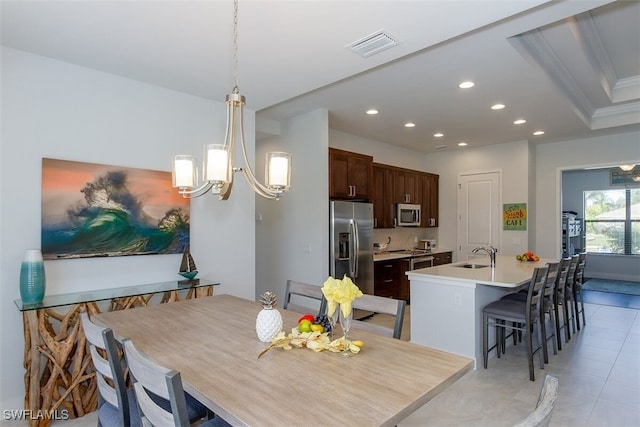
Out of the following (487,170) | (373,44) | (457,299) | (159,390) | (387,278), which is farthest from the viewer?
(487,170)

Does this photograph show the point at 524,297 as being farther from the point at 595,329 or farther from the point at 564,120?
the point at 564,120

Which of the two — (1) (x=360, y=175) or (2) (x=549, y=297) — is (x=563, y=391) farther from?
(1) (x=360, y=175)

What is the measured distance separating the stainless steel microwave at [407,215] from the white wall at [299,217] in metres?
2.25

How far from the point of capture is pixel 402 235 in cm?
706

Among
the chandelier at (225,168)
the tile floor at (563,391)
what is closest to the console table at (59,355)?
the chandelier at (225,168)

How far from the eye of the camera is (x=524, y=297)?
398 cm

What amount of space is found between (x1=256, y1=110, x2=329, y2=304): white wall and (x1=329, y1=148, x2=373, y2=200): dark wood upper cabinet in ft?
0.91


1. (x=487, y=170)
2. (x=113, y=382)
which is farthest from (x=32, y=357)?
(x=487, y=170)

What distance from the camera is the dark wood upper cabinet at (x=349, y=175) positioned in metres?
4.80

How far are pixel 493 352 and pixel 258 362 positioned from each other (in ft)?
10.4

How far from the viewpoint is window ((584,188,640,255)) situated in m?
8.49

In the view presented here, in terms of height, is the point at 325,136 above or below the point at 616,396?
above

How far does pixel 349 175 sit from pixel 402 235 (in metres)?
→ 2.52

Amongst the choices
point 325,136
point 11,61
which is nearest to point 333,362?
point 11,61
